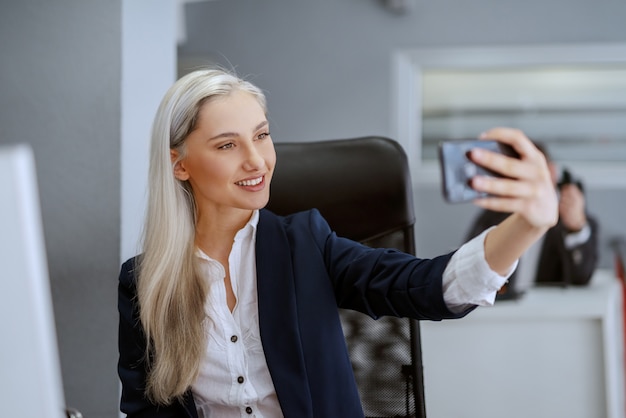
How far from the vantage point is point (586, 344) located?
8.32ft

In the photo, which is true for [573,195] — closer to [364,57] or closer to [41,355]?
[364,57]

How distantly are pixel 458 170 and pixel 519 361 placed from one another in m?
1.86

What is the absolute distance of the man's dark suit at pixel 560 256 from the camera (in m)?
3.14

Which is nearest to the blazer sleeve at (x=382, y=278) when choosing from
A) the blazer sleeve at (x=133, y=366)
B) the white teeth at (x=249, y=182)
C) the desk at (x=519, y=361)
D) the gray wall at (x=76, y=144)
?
the white teeth at (x=249, y=182)

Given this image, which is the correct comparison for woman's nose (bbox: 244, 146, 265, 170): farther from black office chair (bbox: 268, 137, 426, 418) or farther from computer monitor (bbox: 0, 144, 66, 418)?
computer monitor (bbox: 0, 144, 66, 418)

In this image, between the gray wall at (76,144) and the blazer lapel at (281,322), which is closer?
the blazer lapel at (281,322)

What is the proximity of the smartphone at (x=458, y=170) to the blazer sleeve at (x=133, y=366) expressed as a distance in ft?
2.44

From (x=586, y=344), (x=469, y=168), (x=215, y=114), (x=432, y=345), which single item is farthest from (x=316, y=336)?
(x=586, y=344)

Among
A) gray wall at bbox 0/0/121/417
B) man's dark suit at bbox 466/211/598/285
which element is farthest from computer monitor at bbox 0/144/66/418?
man's dark suit at bbox 466/211/598/285

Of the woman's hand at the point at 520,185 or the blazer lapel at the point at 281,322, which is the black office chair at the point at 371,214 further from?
the woman's hand at the point at 520,185

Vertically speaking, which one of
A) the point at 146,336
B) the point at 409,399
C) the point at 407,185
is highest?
the point at 407,185

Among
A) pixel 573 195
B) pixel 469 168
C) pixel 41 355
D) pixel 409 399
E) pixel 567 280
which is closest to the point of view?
pixel 41 355

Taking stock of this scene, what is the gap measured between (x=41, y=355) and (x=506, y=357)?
2.19 metres

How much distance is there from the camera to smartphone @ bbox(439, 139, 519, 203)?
83 cm
